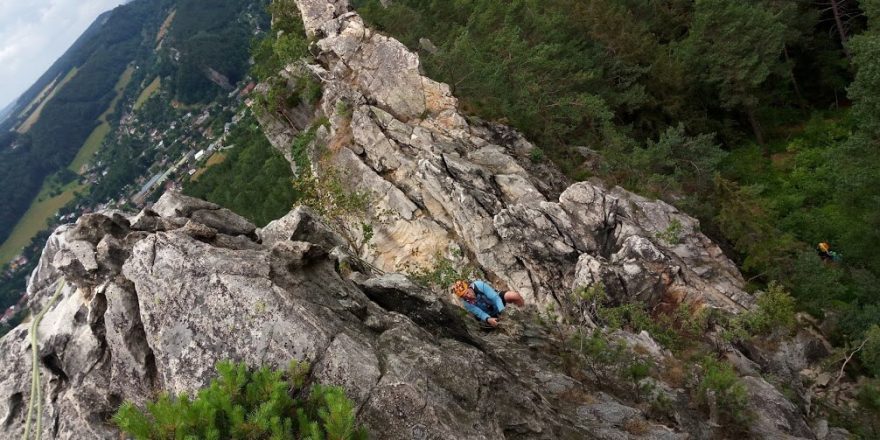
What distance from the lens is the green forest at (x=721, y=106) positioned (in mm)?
29766

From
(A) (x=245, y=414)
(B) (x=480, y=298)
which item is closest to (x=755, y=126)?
(B) (x=480, y=298)

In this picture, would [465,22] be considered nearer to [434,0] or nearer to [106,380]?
[434,0]

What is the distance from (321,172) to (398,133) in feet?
19.0

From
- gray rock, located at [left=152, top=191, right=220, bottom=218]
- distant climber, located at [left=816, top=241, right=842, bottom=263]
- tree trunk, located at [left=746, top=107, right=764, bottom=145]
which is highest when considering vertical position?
gray rock, located at [left=152, top=191, right=220, bottom=218]

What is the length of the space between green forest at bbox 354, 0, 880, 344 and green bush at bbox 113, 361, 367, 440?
28795 mm

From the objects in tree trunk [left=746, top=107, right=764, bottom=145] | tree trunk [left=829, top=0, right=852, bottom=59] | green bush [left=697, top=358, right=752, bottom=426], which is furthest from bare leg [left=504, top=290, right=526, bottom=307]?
tree trunk [left=829, top=0, right=852, bottom=59]

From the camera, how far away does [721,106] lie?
42.3 m

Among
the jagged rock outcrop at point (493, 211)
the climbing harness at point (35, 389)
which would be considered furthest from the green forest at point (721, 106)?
the climbing harness at point (35, 389)

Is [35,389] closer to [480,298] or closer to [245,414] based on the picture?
[245,414]

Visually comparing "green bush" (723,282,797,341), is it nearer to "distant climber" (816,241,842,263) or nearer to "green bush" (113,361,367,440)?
"distant climber" (816,241,842,263)

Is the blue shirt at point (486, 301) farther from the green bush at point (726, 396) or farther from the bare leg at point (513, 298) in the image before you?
the green bush at point (726, 396)

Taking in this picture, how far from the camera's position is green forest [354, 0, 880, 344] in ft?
97.7

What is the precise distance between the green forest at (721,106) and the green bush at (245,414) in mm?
28795

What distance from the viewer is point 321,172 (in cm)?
3136
